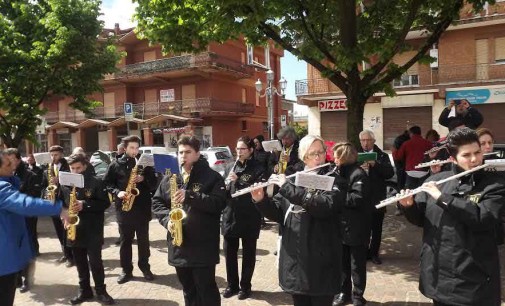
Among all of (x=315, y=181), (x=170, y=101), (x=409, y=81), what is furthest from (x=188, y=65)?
(x=315, y=181)

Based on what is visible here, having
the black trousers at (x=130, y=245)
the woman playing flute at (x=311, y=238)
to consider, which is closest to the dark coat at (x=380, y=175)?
the woman playing flute at (x=311, y=238)

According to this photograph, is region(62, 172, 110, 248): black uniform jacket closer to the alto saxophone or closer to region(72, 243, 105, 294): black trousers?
region(72, 243, 105, 294): black trousers

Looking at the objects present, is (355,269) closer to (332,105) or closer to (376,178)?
(376,178)

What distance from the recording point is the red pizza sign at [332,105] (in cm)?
2652

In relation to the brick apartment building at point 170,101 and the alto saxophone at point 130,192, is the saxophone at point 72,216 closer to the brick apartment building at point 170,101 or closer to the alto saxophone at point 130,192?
the alto saxophone at point 130,192

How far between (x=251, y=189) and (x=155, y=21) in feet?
21.3

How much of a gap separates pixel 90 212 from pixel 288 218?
116 inches

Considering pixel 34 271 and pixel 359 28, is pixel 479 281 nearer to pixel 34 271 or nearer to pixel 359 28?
pixel 34 271

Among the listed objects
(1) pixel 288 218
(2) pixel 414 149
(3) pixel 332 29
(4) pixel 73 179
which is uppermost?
(3) pixel 332 29

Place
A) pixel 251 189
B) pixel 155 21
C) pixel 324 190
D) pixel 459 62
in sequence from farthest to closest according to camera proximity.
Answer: pixel 459 62
pixel 155 21
pixel 251 189
pixel 324 190

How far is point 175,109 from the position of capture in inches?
1329

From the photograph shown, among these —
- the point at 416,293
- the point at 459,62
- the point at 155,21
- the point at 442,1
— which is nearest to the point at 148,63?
the point at 459,62

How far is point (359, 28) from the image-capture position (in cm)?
952

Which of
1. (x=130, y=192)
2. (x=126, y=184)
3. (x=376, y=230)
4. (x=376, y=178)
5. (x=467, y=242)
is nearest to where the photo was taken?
(x=467, y=242)
